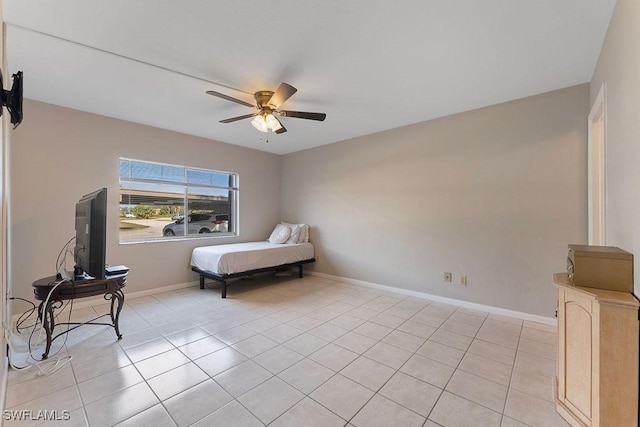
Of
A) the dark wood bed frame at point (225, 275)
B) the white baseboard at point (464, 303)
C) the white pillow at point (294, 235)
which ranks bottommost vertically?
the white baseboard at point (464, 303)

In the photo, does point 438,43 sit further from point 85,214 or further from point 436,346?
point 85,214

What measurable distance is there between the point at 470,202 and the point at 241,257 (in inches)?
129

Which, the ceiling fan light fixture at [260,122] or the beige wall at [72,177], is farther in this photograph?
the beige wall at [72,177]

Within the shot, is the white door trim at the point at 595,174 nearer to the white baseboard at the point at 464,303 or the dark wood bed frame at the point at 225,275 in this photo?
the white baseboard at the point at 464,303

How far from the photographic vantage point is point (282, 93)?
2510mm

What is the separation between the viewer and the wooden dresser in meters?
1.29

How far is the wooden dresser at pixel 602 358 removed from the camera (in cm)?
129

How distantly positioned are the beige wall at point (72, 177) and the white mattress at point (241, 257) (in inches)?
17.2

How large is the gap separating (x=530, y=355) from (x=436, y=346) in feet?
2.48

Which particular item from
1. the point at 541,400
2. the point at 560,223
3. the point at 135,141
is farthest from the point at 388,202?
the point at 135,141

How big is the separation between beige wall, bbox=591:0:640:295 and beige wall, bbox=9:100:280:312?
4.84 metres

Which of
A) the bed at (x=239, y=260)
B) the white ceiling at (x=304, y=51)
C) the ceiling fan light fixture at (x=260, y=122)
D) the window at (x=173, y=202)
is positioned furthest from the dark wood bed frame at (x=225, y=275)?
the white ceiling at (x=304, y=51)

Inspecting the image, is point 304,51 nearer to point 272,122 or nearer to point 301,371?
point 272,122

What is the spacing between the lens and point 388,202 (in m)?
4.19
